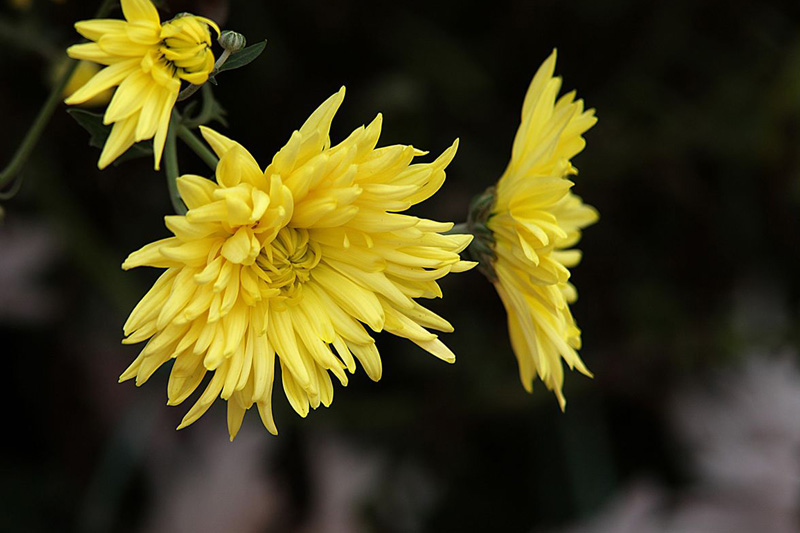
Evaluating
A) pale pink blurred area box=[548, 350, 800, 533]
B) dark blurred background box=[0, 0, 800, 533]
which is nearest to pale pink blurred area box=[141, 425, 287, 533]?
dark blurred background box=[0, 0, 800, 533]

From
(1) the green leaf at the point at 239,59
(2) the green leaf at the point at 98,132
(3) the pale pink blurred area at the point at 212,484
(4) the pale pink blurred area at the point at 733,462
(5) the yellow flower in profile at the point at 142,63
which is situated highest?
(1) the green leaf at the point at 239,59

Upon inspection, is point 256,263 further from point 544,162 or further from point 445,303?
point 445,303

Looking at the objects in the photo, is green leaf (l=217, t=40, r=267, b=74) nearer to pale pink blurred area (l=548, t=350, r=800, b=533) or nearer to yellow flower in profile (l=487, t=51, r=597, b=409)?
yellow flower in profile (l=487, t=51, r=597, b=409)

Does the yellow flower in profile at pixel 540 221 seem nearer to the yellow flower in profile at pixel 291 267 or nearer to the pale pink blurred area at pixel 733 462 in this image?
the yellow flower in profile at pixel 291 267

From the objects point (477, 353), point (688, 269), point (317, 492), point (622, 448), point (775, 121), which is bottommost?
point (317, 492)

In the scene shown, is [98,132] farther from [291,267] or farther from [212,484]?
[212,484]

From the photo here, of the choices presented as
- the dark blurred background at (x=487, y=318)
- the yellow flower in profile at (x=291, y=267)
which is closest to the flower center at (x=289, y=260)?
the yellow flower in profile at (x=291, y=267)

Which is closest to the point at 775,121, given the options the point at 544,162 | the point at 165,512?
the point at 544,162
